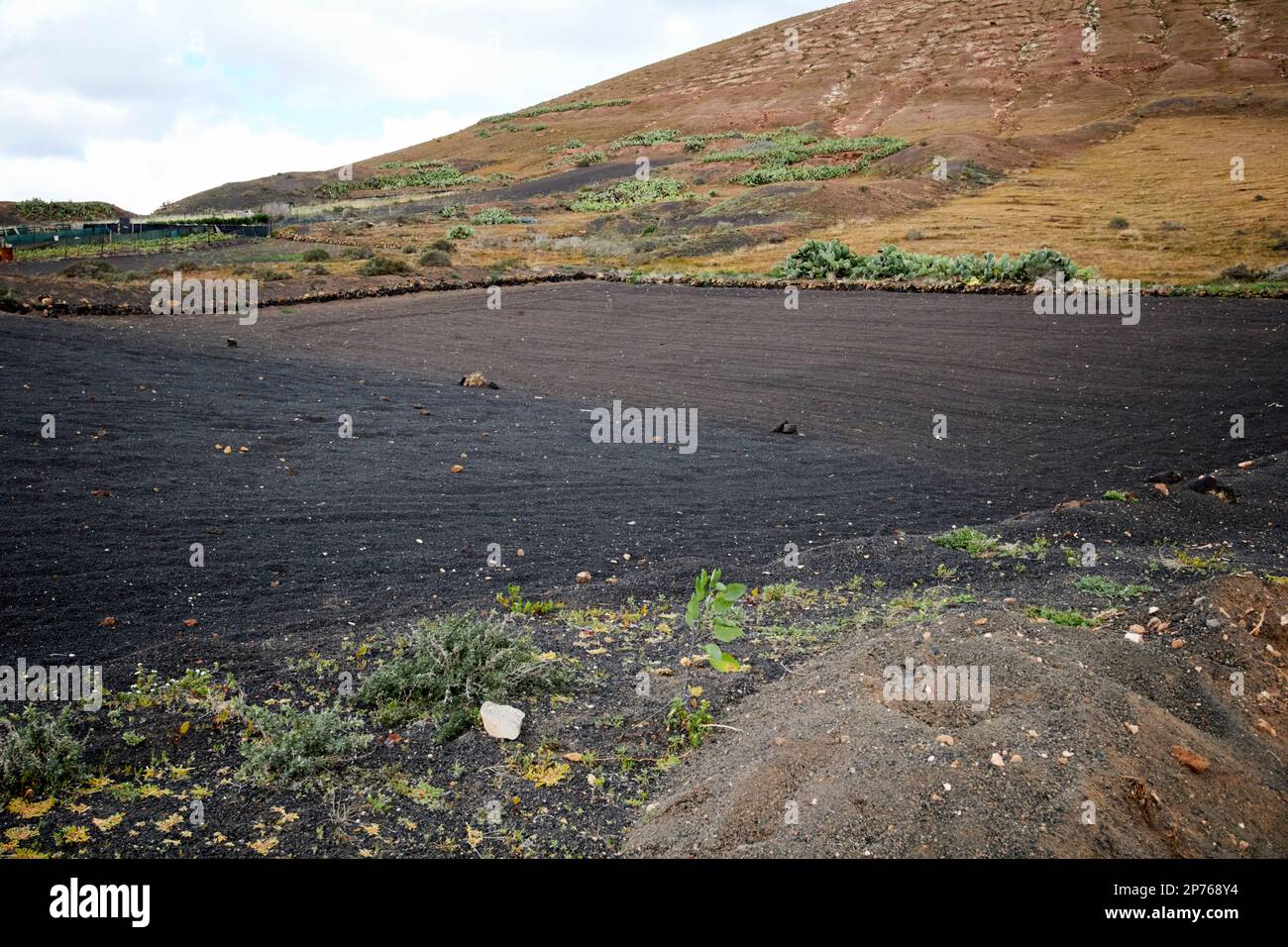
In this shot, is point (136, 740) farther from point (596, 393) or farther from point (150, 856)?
point (596, 393)

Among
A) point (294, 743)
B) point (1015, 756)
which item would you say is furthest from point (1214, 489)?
point (294, 743)

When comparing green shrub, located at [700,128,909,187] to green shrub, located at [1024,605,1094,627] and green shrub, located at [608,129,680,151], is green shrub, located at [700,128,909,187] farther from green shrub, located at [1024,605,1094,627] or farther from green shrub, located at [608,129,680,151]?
green shrub, located at [1024,605,1094,627]

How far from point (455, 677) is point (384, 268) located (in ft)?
83.5

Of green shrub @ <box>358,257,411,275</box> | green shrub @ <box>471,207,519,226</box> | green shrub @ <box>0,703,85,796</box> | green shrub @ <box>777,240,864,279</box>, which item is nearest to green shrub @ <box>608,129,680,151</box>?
green shrub @ <box>471,207,519,226</box>

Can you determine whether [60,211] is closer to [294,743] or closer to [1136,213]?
[1136,213]

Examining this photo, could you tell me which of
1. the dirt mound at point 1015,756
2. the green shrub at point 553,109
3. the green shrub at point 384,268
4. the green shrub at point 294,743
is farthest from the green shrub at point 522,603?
the green shrub at point 553,109

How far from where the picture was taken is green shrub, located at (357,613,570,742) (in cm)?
495

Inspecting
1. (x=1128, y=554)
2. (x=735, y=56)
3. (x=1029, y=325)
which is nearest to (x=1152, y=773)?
(x=1128, y=554)

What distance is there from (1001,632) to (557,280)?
970 inches

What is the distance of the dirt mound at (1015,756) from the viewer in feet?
12.0

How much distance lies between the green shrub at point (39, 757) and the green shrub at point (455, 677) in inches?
56.1

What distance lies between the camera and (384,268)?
28.3 metres

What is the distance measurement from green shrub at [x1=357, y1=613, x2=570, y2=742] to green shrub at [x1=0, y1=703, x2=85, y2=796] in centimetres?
143

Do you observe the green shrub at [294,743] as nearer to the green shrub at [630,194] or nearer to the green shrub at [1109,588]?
the green shrub at [1109,588]
